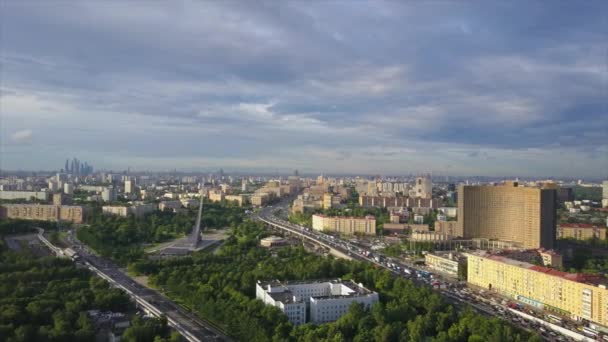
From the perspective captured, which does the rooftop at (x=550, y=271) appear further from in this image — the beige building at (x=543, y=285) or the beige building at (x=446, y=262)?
the beige building at (x=446, y=262)

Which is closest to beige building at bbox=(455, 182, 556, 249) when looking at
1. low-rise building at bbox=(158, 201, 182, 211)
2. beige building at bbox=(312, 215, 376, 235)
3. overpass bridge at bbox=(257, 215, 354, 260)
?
beige building at bbox=(312, 215, 376, 235)

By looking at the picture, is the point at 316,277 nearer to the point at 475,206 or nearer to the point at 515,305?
the point at 515,305

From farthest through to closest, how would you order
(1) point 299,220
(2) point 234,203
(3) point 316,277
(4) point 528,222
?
(2) point 234,203
(1) point 299,220
(4) point 528,222
(3) point 316,277

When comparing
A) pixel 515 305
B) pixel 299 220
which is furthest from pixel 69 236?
pixel 515 305

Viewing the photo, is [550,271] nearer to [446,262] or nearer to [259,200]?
[446,262]

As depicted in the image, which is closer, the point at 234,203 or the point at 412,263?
the point at 412,263

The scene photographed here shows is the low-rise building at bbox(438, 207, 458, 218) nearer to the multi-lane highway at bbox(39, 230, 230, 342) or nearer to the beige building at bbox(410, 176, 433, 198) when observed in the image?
the beige building at bbox(410, 176, 433, 198)
